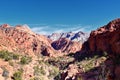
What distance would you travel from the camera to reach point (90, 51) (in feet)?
327

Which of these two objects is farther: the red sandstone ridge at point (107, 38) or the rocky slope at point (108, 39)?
the red sandstone ridge at point (107, 38)

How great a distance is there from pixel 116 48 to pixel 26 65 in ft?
100

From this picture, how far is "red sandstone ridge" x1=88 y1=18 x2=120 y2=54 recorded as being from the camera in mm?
81000

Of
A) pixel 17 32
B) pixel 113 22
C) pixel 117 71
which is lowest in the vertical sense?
pixel 117 71

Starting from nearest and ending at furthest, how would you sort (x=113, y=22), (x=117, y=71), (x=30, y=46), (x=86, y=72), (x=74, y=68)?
(x=117, y=71)
(x=86, y=72)
(x=74, y=68)
(x=113, y=22)
(x=30, y=46)

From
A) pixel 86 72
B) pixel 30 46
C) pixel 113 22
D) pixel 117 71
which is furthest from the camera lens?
pixel 30 46

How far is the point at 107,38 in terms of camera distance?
3514 inches

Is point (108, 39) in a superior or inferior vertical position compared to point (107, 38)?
inferior

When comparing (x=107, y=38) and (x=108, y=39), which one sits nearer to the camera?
(x=108, y=39)

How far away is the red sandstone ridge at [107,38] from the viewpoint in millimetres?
81000

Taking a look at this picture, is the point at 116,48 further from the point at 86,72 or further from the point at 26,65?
the point at 26,65

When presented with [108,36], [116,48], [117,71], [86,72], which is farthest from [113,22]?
[117,71]

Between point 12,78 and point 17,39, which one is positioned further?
point 17,39

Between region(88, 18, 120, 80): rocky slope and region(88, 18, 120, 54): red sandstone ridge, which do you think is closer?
region(88, 18, 120, 80): rocky slope
